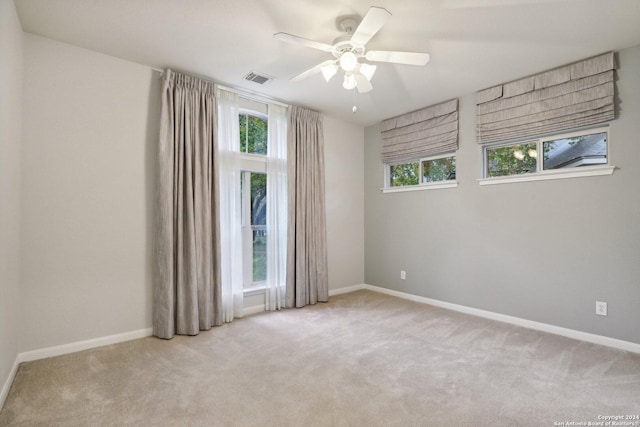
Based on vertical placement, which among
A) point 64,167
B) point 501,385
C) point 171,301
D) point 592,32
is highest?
point 592,32

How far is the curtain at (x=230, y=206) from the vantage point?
138 inches

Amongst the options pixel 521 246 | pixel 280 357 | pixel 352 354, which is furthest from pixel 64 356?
pixel 521 246

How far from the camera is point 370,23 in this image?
6.50ft

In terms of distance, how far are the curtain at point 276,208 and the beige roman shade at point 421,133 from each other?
1.64m

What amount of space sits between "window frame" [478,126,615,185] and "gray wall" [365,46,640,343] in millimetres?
58

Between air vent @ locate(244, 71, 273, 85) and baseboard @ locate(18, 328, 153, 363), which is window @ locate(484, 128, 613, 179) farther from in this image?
baseboard @ locate(18, 328, 153, 363)

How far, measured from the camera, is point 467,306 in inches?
151

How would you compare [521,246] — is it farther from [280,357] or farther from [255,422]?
[255,422]

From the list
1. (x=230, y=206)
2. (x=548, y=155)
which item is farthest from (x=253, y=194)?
(x=548, y=155)

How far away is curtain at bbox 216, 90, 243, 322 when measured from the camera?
138 inches

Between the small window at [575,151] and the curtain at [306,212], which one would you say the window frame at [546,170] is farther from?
the curtain at [306,212]

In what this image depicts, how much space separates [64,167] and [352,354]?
2.94m

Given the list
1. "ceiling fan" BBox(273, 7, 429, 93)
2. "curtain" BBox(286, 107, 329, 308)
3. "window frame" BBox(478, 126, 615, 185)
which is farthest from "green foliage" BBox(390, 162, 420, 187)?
"ceiling fan" BBox(273, 7, 429, 93)

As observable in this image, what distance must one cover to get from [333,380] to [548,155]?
312cm
